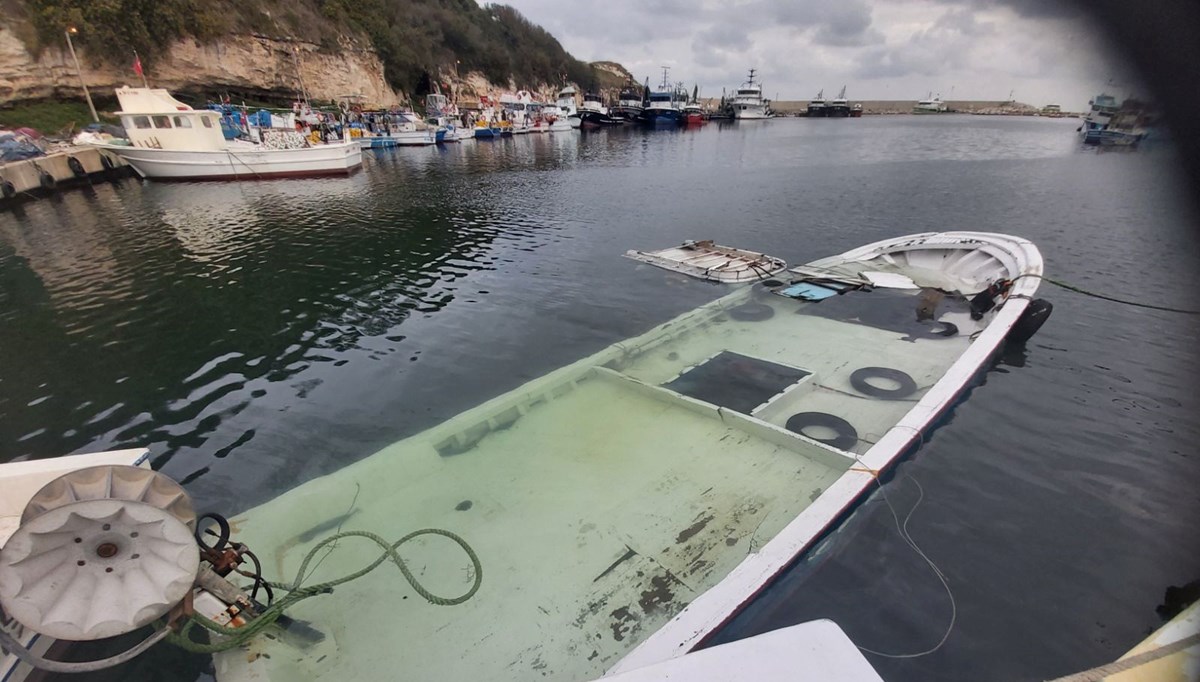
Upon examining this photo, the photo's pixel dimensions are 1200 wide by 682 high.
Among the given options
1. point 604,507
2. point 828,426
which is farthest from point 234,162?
point 828,426

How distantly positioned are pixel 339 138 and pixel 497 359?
54.6 m

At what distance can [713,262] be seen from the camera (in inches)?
665

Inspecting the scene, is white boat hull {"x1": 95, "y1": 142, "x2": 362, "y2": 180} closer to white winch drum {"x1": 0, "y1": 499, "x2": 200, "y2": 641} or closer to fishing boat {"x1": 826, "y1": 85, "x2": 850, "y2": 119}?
white winch drum {"x1": 0, "y1": 499, "x2": 200, "y2": 641}

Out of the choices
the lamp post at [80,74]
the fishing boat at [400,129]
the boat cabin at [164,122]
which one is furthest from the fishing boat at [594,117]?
the boat cabin at [164,122]

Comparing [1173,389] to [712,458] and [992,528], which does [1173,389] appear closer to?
[992,528]

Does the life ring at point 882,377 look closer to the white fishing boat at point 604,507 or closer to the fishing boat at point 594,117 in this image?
the white fishing boat at point 604,507

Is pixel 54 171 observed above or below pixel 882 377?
above

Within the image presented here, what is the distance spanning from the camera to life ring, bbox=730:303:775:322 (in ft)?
40.2

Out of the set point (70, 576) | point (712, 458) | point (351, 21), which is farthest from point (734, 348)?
point (351, 21)

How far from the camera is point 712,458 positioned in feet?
22.5

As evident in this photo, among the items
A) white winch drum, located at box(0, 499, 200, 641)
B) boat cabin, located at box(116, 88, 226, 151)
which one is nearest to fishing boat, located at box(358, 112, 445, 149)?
boat cabin, located at box(116, 88, 226, 151)

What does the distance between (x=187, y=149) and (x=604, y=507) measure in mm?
41830

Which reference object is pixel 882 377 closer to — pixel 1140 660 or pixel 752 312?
pixel 752 312

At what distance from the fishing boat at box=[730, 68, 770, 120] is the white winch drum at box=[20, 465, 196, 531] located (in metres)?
130
